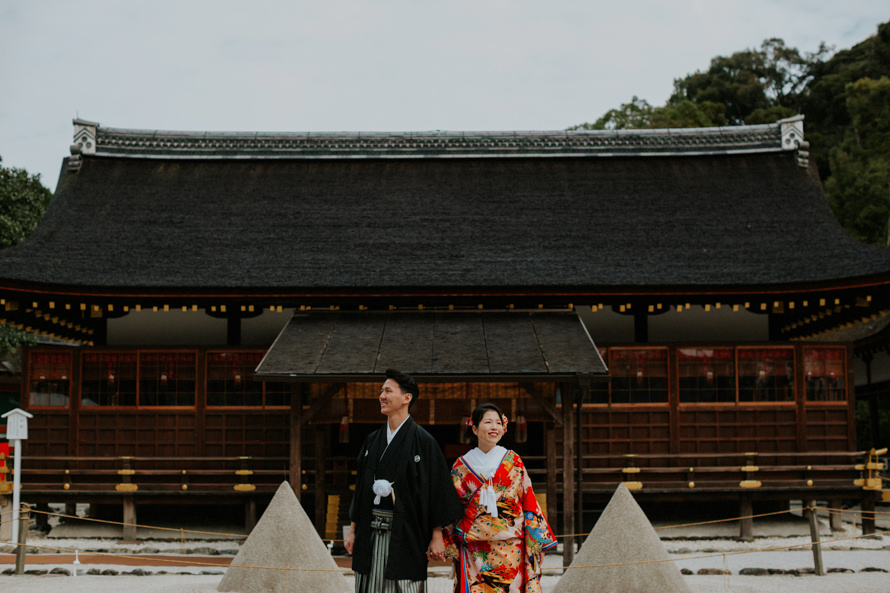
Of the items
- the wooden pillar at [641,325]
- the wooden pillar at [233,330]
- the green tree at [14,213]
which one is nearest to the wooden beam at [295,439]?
the wooden pillar at [233,330]

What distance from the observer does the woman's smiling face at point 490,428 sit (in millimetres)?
4652

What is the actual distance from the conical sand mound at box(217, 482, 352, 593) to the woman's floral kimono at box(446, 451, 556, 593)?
3037mm

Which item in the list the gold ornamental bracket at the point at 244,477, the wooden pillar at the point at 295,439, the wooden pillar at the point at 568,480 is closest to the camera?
the wooden pillar at the point at 568,480

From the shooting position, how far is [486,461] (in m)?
4.71

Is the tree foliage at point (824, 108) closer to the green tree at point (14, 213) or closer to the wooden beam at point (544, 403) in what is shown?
the wooden beam at point (544, 403)

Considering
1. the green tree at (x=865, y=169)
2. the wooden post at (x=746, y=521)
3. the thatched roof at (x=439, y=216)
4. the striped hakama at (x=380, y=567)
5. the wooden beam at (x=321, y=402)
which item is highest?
the green tree at (x=865, y=169)

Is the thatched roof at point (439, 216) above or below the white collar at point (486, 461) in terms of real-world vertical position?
above

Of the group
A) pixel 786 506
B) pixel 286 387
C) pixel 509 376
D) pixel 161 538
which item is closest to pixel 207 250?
pixel 286 387

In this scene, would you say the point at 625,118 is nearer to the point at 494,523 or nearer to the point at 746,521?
the point at 746,521

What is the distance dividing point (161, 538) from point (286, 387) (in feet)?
9.43

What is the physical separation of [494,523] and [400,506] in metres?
0.60

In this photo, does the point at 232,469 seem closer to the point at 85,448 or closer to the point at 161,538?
the point at 161,538

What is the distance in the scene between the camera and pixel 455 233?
12922mm

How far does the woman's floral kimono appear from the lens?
4672 mm
